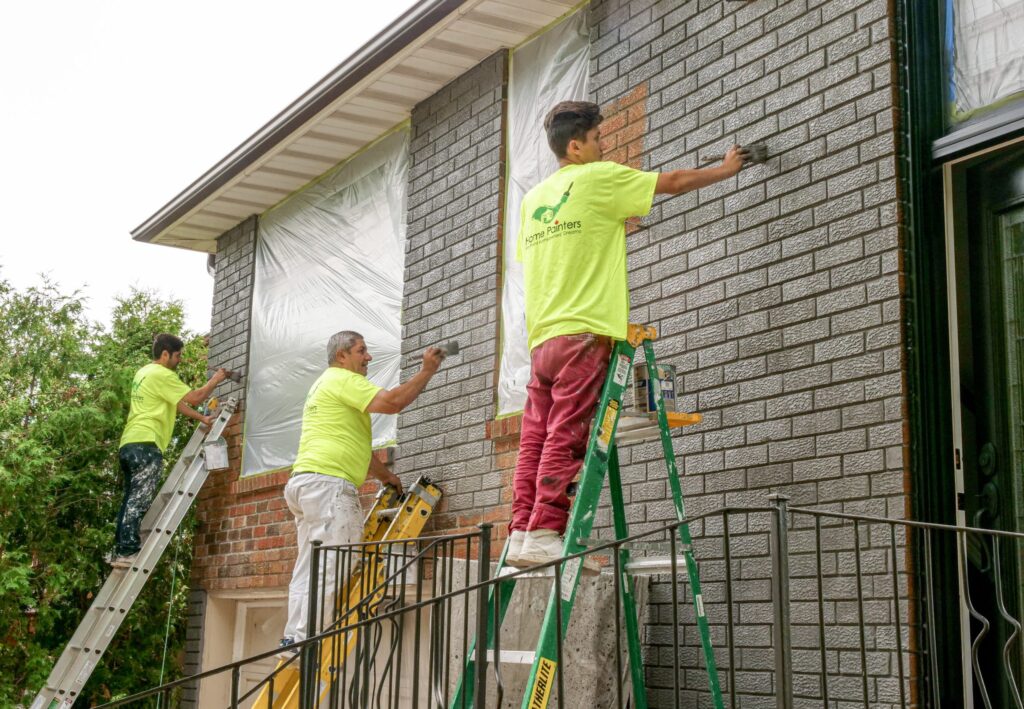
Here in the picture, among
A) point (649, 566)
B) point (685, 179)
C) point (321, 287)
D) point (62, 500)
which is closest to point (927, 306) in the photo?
point (685, 179)

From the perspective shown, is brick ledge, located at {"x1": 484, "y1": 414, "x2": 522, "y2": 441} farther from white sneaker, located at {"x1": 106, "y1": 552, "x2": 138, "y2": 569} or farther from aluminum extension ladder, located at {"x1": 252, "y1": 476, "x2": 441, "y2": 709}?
white sneaker, located at {"x1": 106, "y1": 552, "x2": 138, "y2": 569}

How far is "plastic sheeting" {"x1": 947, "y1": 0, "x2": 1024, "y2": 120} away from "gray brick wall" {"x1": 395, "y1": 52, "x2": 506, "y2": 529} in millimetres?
2792

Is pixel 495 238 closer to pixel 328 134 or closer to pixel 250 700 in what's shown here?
pixel 328 134

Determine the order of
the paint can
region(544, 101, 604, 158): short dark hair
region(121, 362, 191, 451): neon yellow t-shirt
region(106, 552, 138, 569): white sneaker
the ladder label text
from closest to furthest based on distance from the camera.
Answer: the ladder label text, the paint can, region(544, 101, 604, 158): short dark hair, region(106, 552, 138, 569): white sneaker, region(121, 362, 191, 451): neon yellow t-shirt

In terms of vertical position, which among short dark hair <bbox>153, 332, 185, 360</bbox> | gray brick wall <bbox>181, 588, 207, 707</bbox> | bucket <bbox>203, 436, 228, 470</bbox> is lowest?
gray brick wall <bbox>181, 588, 207, 707</bbox>

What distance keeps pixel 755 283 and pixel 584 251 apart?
83 cm

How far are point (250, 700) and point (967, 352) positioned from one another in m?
6.03

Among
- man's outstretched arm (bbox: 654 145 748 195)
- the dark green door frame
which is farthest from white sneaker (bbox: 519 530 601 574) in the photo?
man's outstretched arm (bbox: 654 145 748 195)

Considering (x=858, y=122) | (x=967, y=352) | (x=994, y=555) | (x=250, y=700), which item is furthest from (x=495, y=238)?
(x=250, y=700)

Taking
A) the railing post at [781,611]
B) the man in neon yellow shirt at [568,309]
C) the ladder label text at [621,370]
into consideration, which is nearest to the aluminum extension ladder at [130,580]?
the man in neon yellow shirt at [568,309]

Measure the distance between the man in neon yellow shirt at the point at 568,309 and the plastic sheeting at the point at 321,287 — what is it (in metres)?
3.13

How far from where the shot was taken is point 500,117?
261 inches

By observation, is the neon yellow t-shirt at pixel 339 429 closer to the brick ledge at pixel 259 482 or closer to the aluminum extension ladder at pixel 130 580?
the brick ledge at pixel 259 482

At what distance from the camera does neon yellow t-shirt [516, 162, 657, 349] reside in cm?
410
